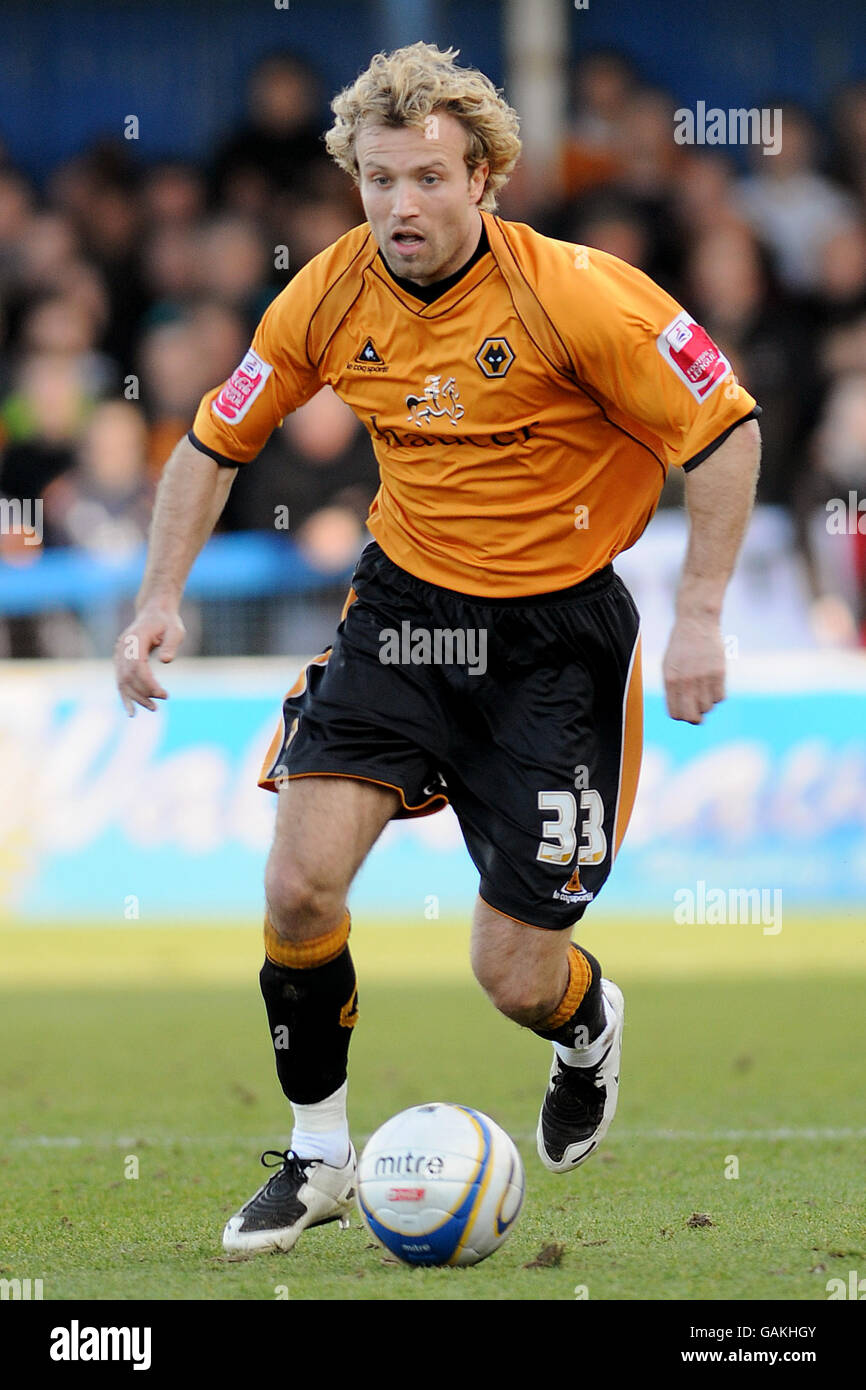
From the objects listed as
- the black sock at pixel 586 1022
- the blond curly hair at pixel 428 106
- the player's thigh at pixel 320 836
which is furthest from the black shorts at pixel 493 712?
the blond curly hair at pixel 428 106

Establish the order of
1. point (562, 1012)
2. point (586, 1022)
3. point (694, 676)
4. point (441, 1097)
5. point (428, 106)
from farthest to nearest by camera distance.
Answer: point (441, 1097), point (586, 1022), point (562, 1012), point (428, 106), point (694, 676)

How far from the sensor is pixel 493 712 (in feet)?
16.4

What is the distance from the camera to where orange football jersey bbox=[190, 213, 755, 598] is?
15.1ft

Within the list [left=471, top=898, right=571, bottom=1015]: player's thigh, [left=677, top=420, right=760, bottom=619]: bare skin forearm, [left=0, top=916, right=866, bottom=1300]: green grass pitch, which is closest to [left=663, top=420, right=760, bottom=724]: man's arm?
[left=677, top=420, right=760, bottom=619]: bare skin forearm

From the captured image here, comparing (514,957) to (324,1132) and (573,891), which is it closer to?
(573,891)

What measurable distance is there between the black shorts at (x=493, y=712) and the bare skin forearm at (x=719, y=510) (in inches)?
21.7

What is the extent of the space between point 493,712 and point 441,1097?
212cm

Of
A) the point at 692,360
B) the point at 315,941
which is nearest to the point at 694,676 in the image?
the point at 692,360

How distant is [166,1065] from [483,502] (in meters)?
3.35

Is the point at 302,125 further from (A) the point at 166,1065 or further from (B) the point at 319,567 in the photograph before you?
(A) the point at 166,1065

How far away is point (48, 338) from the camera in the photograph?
43.6ft

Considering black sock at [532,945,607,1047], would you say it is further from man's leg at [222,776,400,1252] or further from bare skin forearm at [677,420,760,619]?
bare skin forearm at [677,420,760,619]

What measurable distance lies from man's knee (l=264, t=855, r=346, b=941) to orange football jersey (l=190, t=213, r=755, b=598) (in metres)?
0.84

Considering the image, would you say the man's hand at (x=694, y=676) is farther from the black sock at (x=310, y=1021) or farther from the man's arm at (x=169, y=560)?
the man's arm at (x=169, y=560)
